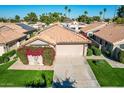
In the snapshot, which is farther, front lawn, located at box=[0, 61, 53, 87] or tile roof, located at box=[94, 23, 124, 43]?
tile roof, located at box=[94, 23, 124, 43]

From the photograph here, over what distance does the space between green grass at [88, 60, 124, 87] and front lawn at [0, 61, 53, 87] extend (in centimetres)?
468

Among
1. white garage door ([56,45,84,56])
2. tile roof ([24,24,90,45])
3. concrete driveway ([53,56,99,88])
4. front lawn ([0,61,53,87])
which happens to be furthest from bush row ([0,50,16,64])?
white garage door ([56,45,84,56])

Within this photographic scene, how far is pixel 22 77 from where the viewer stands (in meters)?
16.9

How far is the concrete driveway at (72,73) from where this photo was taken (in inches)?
612

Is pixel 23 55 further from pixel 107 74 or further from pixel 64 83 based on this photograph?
pixel 107 74

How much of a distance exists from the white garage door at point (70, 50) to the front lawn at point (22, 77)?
24.6ft

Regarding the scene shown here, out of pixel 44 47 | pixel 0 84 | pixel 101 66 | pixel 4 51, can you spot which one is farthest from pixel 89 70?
pixel 4 51

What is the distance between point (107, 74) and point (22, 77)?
8.31m

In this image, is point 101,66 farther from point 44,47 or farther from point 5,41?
point 5,41

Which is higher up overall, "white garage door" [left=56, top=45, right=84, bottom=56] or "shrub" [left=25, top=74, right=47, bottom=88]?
"white garage door" [left=56, top=45, right=84, bottom=56]

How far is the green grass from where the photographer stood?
15.9 meters

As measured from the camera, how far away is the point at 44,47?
20.4 metres

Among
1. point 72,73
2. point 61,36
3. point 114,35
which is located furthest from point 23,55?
point 114,35

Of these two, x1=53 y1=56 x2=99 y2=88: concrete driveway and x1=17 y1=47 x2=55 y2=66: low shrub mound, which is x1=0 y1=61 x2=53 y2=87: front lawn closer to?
x1=53 y1=56 x2=99 y2=88: concrete driveway
